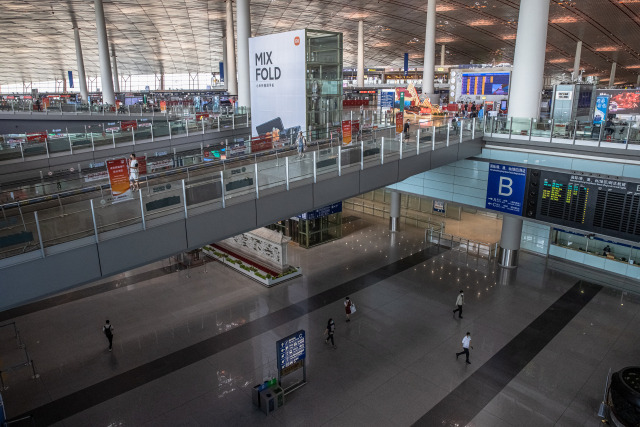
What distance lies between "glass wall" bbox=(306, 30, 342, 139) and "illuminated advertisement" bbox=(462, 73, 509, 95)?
17.5 meters

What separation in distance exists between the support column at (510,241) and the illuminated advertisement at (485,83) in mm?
14496

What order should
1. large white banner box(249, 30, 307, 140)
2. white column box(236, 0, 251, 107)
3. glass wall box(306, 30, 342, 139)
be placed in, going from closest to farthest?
large white banner box(249, 30, 307, 140)
glass wall box(306, 30, 342, 139)
white column box(236, 0, 251, 107)

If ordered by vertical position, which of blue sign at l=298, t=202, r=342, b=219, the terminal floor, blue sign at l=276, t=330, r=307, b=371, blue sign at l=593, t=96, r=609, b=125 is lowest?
the terminal floor

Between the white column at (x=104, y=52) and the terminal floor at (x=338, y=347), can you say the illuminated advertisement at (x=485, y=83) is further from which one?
the white column at (x=104, y=52)

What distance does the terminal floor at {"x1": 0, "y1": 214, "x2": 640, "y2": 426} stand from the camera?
10.4 metres

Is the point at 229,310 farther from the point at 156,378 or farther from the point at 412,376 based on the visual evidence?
the point at 412,376

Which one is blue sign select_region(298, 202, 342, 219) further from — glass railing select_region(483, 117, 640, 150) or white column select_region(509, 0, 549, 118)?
white column select_region(509, 0, 549, 118)

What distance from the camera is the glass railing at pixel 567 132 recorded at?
14.9 m

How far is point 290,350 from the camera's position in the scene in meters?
10.8

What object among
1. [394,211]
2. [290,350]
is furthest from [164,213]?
[394,211]

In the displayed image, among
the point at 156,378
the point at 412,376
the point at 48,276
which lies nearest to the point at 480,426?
the point at 412,376

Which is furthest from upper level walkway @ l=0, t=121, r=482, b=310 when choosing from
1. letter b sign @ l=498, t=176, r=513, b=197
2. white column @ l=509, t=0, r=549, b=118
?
white column @ l=509, t=0, r=549, b=118

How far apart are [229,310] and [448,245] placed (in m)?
A: 12.2

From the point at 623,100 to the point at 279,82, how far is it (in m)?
22.4
